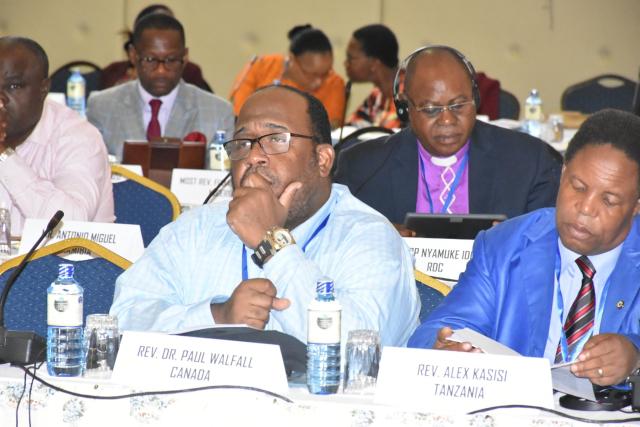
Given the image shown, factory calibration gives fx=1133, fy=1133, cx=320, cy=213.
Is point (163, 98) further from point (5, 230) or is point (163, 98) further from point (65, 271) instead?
point (65, 271)

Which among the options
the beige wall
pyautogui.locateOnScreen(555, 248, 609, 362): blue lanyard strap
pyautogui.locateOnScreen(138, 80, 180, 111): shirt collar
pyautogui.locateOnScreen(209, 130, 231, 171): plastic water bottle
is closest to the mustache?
pyautogui.locateOnScreen(555, 248, 609, 362): blue lanyard strap

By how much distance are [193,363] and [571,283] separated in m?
0.89

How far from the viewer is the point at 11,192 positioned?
3783mm

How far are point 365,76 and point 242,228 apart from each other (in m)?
5.77

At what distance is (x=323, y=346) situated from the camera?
2025 mm

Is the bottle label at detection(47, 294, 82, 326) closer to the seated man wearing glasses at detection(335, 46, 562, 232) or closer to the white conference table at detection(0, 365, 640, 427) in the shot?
the white conference table at detection(0, 365, 640, 427)

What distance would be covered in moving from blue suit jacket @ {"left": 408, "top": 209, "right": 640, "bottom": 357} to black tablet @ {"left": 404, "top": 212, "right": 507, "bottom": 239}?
0.77 metres

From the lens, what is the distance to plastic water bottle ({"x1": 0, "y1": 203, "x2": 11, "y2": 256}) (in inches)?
135

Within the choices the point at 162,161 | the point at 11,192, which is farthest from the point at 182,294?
the point at 162,161

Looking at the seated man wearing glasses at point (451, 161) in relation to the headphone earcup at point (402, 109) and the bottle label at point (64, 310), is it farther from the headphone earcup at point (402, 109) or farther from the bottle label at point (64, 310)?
the bottle label at point (64, 310)

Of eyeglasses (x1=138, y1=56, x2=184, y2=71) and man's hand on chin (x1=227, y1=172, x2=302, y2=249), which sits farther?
eyeglasses (x1=138, y1=56, x2=184, y2=71)

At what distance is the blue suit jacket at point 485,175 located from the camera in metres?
3.89

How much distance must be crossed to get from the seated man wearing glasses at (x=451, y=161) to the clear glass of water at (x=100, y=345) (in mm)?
1877

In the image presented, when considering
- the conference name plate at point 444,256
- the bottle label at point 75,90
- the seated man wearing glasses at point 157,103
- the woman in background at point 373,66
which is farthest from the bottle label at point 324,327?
the bottle label at point 75,90
